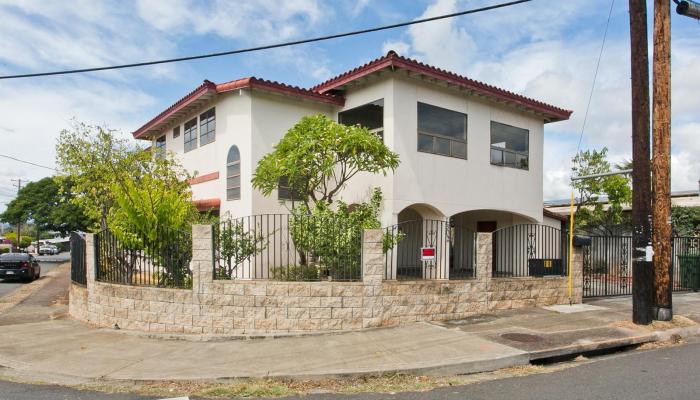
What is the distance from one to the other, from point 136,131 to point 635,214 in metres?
17.7

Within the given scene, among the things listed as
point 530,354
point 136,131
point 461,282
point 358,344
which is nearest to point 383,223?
point 461,282

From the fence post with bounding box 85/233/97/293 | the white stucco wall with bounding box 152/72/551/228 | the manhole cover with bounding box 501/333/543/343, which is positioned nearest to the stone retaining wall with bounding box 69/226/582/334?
the fence post with bounding box 85/233/97/293

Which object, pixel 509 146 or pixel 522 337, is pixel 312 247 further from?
pixel 509 146

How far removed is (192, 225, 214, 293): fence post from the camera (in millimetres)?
8898

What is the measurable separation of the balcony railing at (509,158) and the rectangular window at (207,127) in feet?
27.4

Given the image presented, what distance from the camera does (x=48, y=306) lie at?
44.8 feet

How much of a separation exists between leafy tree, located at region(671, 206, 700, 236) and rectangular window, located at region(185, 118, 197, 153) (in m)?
19.2

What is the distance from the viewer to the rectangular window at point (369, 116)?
40.0 feet

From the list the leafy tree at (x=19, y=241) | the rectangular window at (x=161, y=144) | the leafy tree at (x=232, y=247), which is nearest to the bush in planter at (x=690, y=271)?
the leafy tree at (x=232, y=247)

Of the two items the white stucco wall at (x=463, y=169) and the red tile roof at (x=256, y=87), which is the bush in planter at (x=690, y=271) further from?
the red tile roof at (x=256, y=87)

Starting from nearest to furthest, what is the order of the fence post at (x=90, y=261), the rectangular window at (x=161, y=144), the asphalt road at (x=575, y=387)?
the asphalt road at (x=575, y=387)
the fence post at (x=90, y=261)
the rectangular window at (x=161, y=144)

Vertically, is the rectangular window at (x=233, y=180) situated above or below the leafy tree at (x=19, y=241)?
above

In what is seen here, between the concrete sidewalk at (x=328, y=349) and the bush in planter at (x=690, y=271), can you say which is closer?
the concrete sidewalk at (x=328, y=349)

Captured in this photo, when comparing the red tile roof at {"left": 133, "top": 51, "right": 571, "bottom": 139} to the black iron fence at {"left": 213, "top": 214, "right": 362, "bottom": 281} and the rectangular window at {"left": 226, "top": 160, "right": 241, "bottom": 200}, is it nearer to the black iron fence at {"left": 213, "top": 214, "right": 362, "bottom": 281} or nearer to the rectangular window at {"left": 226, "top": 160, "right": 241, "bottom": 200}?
the rectangular window at {"left": 226, "top": 160, "right": 241, "bottom": 200}
